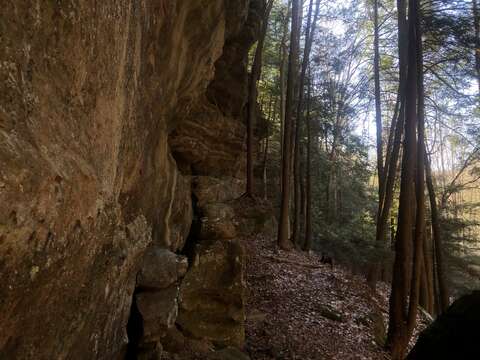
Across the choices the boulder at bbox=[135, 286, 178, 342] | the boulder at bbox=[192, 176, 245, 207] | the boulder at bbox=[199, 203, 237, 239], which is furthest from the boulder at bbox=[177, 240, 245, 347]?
the boulder at bbox=[192, 176, 245, 207]

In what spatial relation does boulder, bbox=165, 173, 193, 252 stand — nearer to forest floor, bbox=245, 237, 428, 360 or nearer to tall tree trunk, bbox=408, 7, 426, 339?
forest floor, bbox=245, 237, 428, 360

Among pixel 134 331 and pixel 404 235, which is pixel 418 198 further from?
pixel 134 331

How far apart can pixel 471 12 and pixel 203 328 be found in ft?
35.3

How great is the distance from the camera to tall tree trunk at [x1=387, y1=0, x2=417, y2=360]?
761 cm

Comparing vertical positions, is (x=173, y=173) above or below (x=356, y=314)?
above

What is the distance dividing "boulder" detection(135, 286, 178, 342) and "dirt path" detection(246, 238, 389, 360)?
243 centimetres

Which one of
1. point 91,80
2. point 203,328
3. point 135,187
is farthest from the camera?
point 203,328

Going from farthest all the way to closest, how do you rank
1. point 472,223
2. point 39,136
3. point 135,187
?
point 472,223 < point 135,187 < point 39,136

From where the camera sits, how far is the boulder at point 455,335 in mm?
3157

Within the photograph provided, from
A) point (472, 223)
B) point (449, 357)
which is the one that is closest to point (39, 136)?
point (449, 357)

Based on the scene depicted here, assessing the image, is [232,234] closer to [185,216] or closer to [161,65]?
[185,216]

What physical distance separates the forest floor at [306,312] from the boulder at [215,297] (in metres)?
0.67

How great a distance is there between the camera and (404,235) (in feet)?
24.8

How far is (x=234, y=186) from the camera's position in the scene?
51.7 feet
